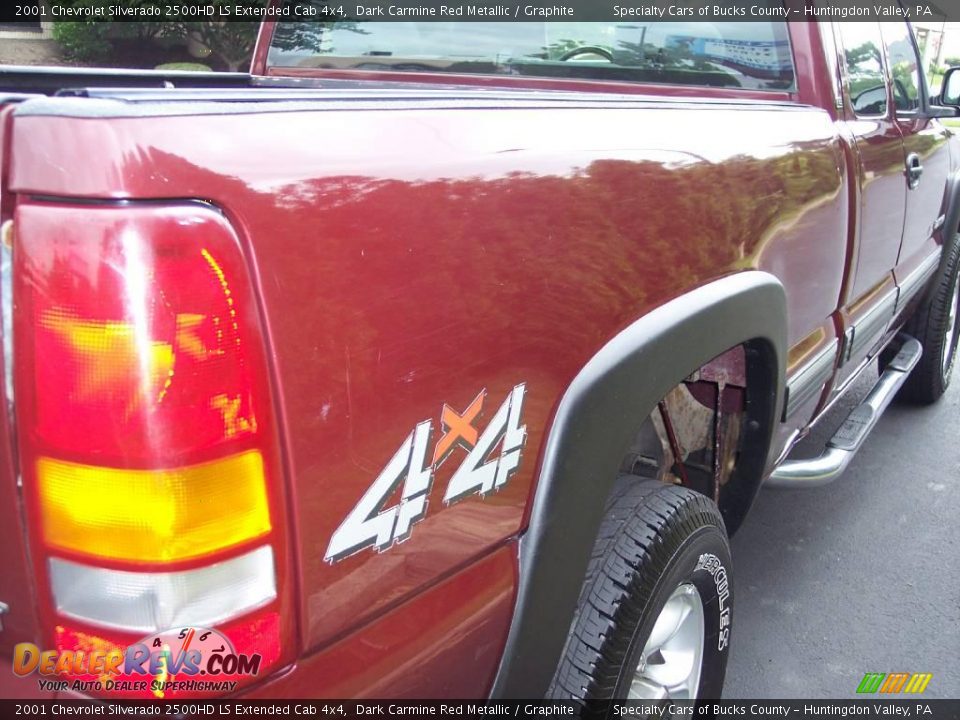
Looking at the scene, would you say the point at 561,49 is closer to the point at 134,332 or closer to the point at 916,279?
the point at 916,279

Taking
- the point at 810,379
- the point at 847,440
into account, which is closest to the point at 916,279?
the point at 847,440

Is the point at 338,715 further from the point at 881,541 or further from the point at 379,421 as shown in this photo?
the point at 881,541

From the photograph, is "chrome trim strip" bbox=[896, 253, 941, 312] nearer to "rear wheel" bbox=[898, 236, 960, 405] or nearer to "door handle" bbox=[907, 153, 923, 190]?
"rear wheel" bbox=[898, 236, 960, 405]

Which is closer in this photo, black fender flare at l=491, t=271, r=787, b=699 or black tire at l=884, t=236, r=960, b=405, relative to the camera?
black fender flare at l=491, t=271, r=787, b=699

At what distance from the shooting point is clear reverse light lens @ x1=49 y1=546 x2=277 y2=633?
901 millimetres

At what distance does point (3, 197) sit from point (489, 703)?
981 mm

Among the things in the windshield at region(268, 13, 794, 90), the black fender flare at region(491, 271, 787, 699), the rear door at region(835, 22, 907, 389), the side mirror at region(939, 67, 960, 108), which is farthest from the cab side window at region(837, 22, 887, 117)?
the black fender flare at region(491, 271, 787, 699)

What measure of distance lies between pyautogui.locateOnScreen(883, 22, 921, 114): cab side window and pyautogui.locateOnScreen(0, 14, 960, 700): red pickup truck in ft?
5.17

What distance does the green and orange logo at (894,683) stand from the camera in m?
2.42

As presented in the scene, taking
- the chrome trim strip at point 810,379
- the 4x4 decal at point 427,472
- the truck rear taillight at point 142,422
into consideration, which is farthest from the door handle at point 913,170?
the truck rear taillight at point 142,422

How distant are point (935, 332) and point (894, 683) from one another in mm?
2252

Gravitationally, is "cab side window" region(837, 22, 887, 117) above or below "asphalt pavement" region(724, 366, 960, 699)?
above

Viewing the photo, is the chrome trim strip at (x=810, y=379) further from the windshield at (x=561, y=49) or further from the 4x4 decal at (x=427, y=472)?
the 4x4 decal at (x=427, y=472)

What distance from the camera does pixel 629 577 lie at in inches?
62.0
